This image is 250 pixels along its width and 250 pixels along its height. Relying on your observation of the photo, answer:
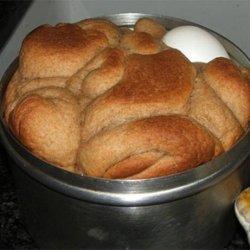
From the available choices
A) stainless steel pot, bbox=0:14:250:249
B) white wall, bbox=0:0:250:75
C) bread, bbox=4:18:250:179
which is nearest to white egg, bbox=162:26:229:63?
bread, bbox=4:18:250:179

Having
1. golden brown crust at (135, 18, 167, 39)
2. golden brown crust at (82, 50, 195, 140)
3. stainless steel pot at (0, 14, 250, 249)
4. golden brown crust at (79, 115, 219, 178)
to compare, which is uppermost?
golden brown crust at (135, 18, 167, 39)

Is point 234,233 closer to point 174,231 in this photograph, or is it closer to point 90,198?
point 174,231

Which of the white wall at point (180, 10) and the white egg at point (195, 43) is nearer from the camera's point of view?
the white egg at point (195, 43)

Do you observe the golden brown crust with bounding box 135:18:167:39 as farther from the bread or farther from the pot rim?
the pot rim

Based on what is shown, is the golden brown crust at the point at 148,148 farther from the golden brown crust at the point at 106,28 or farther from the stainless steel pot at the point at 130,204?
the golden brown crust at the point at 106,28

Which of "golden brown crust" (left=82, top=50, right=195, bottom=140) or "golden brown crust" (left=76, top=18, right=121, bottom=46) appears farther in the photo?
"golden brown crust" (left=76, top=18, right=121, bottom=46)

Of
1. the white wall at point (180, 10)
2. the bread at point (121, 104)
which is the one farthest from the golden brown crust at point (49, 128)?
the white wall at point (180, 10)

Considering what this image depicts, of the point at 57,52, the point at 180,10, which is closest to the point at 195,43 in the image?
the point at 57,52
